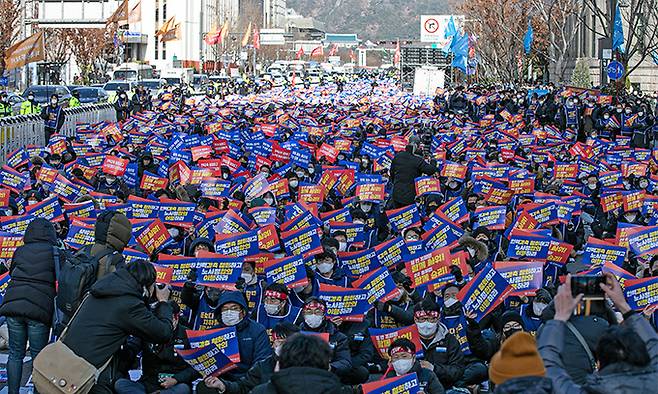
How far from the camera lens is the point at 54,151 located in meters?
19.1

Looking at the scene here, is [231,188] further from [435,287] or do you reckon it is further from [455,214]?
[435,287]

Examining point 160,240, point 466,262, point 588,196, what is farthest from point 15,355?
point 588,196

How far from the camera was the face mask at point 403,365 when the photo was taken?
8.01 metres

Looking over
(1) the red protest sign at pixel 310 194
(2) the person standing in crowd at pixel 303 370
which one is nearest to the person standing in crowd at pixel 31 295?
(2) the person standing in crowd at pixel 303 370

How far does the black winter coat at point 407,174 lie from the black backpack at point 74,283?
7630mm

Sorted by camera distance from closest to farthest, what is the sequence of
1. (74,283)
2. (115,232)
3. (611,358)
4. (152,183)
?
(611,358)
(74,283)
(115,232)
(152,183)

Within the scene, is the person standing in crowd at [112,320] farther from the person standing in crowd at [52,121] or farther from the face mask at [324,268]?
the person standing in crowd at [52,121]

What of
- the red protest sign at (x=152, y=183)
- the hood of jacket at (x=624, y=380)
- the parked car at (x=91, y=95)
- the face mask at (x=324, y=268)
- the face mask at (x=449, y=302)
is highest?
the parked car at (x=91, y=95)

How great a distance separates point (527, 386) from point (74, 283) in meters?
3.93

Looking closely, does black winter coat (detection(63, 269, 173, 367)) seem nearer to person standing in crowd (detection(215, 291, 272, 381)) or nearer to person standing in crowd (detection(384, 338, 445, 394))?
person standing in crowd (detection(215, 291, 272, 381))

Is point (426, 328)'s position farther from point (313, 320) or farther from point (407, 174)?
point (407, 174)

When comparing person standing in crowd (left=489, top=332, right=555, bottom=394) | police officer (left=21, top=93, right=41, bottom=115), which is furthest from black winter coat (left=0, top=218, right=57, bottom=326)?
police officer (left=21, top=93, right=41, bottom=115)

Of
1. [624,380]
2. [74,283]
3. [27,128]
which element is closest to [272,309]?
[74,283]

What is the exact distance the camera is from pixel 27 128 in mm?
25172
